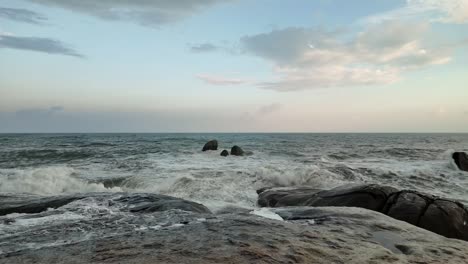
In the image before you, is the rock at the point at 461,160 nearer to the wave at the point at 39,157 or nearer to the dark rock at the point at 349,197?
the dark rock at the point at 349,197

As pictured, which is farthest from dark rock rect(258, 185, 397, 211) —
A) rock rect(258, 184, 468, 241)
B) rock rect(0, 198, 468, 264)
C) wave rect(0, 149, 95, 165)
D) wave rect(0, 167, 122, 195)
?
wave rect(0, 149, 95, 165)

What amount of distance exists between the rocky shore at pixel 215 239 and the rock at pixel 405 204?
6.03 ft

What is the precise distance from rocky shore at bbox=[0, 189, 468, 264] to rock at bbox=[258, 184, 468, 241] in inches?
72.4

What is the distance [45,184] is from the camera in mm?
14695

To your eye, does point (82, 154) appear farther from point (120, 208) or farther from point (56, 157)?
point (120, 208)

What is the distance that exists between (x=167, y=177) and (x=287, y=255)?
13.9 meters

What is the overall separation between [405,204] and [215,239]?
541 centimetres

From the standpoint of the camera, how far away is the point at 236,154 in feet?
99.9

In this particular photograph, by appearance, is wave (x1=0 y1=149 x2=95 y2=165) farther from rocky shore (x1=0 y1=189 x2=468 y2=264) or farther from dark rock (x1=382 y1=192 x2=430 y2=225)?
dark rock (x1=382 y1=192 x2=430 y2=225)

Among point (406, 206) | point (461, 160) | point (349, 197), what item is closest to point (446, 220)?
point (406, 206)

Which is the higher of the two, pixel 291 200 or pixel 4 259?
pixel 4 259

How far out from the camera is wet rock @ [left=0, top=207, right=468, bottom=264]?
131 inches

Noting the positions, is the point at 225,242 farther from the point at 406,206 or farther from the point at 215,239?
the point at 406,206

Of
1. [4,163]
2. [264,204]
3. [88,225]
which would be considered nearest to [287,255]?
[88,225]
